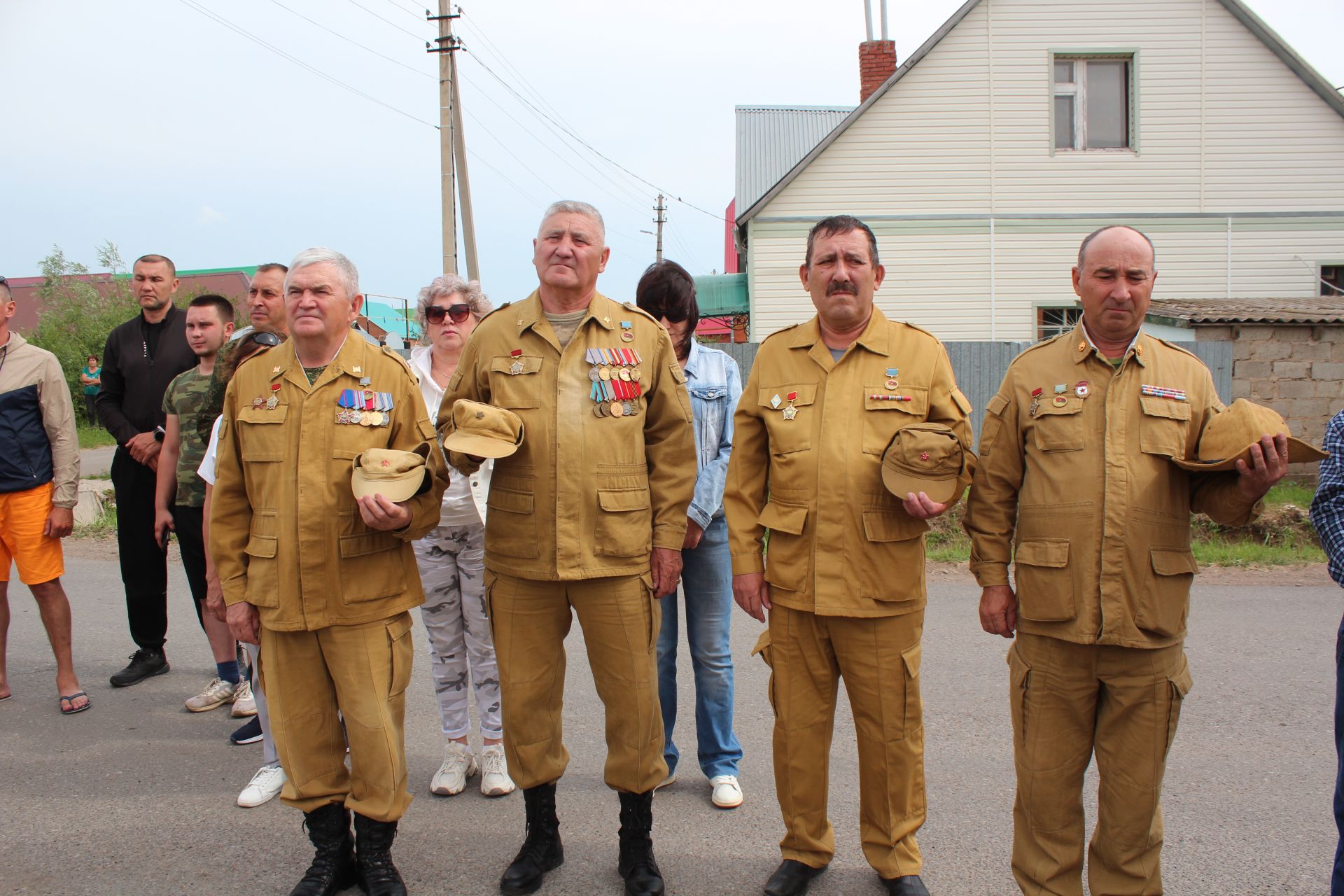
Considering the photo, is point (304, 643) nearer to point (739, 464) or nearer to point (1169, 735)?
point (739, 464)

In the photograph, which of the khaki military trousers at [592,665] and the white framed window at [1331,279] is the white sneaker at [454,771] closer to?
the khaki military trousers at [592,665]

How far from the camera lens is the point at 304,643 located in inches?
120

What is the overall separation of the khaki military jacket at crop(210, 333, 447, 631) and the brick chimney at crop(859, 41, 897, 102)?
17330 mm

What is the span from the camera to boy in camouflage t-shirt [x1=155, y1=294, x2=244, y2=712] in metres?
4.38

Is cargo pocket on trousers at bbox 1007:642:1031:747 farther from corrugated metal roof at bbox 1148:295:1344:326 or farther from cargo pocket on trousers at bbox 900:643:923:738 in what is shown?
corrugated metal roof at bbox 1148:295:1344:326

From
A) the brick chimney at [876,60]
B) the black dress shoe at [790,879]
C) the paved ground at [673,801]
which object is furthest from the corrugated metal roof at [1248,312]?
the black dress shoe at [790,879]

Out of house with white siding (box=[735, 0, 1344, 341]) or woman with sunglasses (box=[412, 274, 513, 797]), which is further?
house with white siding (box=[735, 0, 1344, 341])

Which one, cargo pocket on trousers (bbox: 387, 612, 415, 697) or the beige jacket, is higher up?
the beige jacket

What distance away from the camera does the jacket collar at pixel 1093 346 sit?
8.80 feet

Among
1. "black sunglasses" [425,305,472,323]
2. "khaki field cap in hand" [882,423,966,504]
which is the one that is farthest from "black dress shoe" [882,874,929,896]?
"black sunglasses" [425,305,472,323]

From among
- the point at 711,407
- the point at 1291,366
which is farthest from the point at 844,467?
the point at 1291,366

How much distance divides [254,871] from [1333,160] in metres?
19.0

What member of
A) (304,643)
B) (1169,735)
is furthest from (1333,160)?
(304,643)

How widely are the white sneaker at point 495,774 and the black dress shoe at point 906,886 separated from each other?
161 cm
